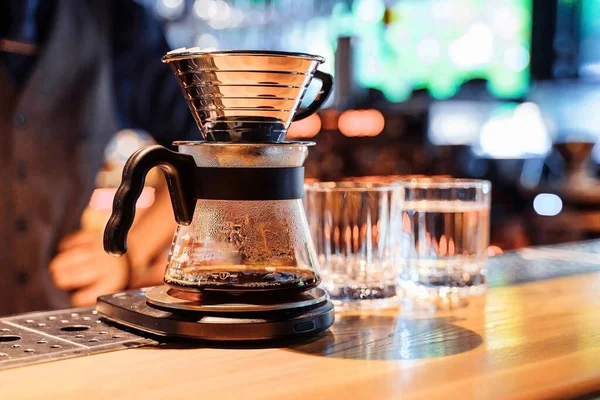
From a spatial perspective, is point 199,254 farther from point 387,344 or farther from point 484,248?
point 484,248

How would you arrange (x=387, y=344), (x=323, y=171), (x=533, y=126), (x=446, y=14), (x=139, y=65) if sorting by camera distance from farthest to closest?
1. (x=446, y=14)
2. (x=533, y=126)
3. (x=323, y=171)
4. (x=139, y=65)
5. (x=387, y=344)

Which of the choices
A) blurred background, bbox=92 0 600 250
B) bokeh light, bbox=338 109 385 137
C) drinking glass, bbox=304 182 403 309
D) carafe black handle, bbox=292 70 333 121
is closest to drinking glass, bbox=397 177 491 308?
drinking glass, bbox=304 182 403 309

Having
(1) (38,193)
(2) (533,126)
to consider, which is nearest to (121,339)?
(1) (38,193)

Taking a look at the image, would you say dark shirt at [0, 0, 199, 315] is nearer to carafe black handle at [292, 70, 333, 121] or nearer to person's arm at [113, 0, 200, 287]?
person's arm at [113, 0, 200, 287]

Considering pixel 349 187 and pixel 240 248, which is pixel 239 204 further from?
pixel 349 187

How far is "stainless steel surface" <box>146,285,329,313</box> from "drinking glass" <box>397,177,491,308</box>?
27 cm

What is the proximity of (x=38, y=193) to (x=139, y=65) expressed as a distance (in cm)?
45

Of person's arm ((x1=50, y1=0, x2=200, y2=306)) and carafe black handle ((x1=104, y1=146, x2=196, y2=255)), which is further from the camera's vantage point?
person's arm ((x1=50, y1=0, x2=200, y2=306))

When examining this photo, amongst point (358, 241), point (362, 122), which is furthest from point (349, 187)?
point (362, 122)

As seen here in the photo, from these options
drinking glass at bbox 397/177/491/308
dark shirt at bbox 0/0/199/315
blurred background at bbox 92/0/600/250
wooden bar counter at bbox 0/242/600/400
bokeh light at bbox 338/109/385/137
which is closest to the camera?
wooden bar counter at bbox 0/242/600/400

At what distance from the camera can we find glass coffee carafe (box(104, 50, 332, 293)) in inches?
32.3

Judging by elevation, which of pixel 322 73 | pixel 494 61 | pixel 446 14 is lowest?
pixel 322 73

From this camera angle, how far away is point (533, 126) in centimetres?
633

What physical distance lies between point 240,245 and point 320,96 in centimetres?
21
